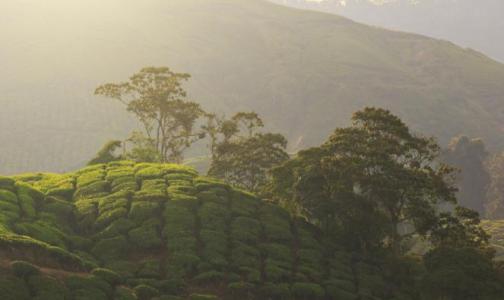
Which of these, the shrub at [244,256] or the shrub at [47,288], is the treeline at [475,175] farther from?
the shrub at [47,288]

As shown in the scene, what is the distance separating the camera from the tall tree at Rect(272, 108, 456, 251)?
169 ft

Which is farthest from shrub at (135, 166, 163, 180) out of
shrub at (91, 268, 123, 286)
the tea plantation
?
shrub at (91, 268, 123, 286)

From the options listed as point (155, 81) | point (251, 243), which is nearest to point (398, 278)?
point (251, 243)

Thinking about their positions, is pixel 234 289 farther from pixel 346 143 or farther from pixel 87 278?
pixel 346 143

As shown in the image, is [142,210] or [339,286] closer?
[339,286]

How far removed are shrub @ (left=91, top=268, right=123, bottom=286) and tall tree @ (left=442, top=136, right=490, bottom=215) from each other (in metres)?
145

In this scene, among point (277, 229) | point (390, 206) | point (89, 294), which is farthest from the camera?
point (390, 206)

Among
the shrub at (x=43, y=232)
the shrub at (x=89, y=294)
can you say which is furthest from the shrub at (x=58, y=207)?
the shrub at (x=89, y=294)

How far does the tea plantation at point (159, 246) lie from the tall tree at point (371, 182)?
9.84 ft

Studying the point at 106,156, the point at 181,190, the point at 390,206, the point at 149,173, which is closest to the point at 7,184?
the point at 149,173

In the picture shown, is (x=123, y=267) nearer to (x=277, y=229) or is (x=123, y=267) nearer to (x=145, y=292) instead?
(x=145, y=292)

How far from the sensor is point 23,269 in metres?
35.5

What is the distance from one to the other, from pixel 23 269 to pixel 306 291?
63.1 feet

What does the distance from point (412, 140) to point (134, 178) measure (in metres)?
27.1
